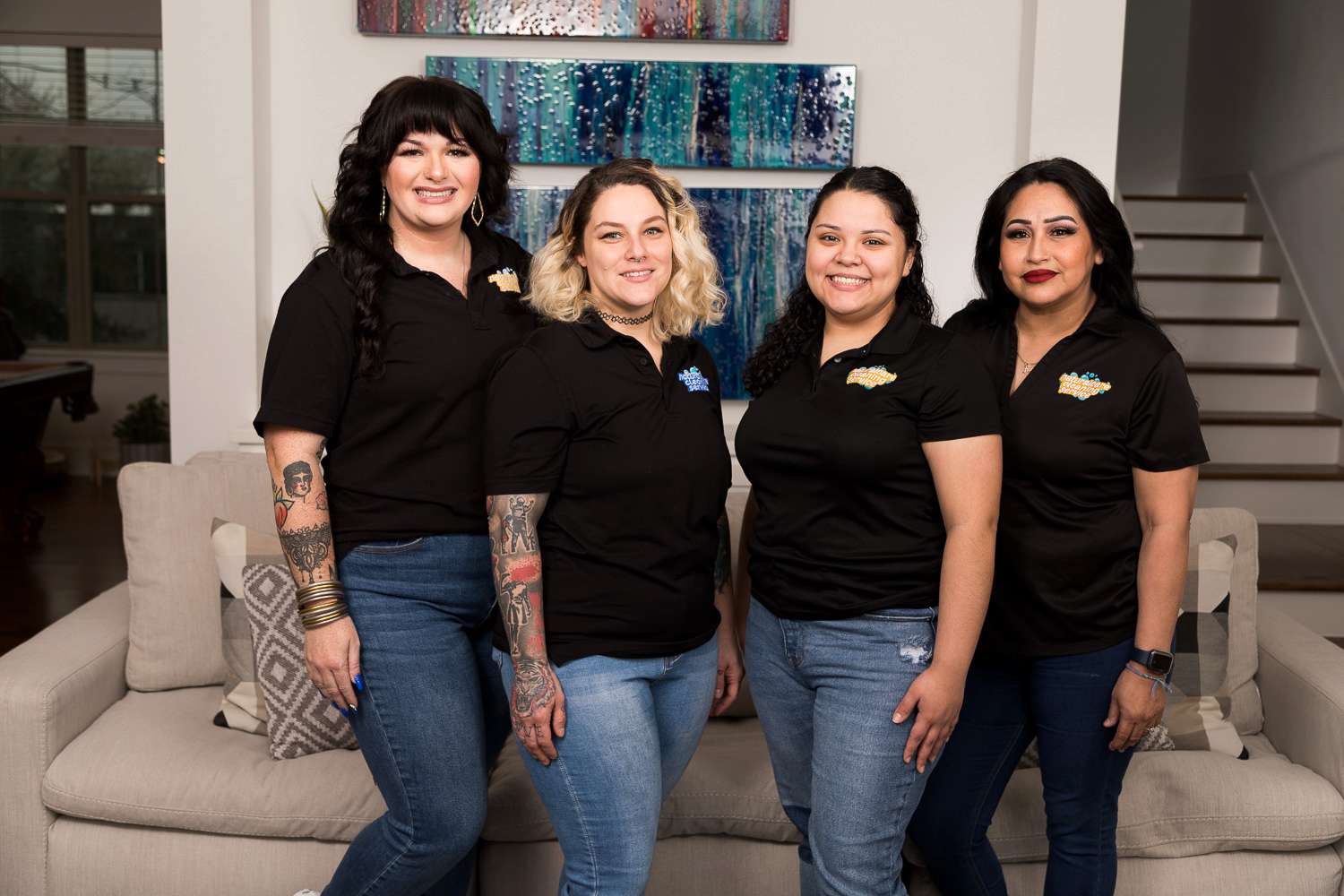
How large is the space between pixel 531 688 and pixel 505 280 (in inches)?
25.5

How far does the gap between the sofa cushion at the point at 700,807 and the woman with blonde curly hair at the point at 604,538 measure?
0.63 metres

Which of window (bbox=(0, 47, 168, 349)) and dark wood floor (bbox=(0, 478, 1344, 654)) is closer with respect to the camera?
dark wood floor (bbox=(0, 478, 1344, 654))

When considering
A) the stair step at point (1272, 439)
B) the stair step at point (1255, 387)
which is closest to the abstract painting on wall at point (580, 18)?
the stair step at point (1272, 439)

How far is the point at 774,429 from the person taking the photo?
5.82ft

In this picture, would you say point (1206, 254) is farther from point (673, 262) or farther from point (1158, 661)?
point (673, 262)

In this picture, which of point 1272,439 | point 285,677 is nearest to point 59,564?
point 285,677

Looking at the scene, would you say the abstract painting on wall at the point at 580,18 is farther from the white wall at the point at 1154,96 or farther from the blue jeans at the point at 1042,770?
the white wall at the point at 1154,96

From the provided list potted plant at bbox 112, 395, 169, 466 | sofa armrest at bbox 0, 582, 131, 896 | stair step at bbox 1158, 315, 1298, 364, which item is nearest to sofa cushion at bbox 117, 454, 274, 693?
sofa armrest at bbox 0, 582, 131, 896

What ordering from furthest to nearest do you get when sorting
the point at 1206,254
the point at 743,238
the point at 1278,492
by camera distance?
1. the point at 1206,254
2. the point at 1278,492
3. the point at 743,238

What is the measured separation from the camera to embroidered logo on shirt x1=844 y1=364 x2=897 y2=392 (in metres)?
1.71

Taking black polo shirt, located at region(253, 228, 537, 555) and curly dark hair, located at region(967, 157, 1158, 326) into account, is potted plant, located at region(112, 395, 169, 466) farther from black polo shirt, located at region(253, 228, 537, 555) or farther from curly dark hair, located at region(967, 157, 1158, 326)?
curly dark hair, located at region(967, 157, 1158, 326)

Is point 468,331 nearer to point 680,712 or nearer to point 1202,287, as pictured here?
point 680,712

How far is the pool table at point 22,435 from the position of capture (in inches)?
245

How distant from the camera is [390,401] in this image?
172 cm
